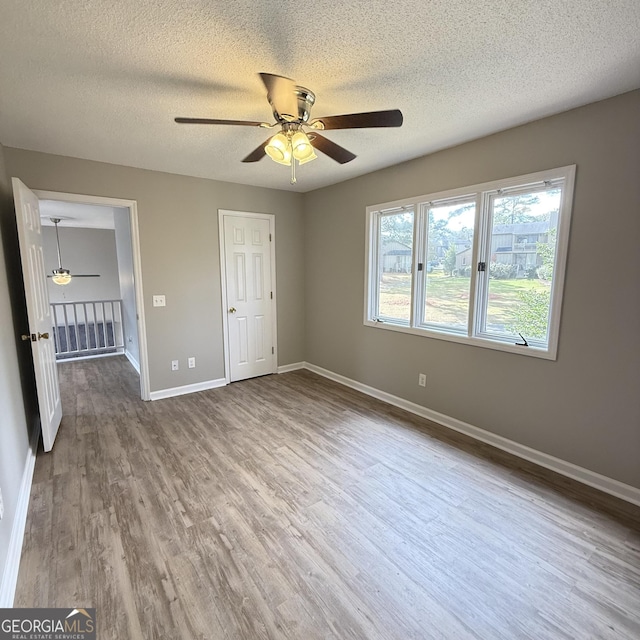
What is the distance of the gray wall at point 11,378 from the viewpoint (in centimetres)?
177

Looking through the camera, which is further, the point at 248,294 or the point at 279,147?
the point at 248,294

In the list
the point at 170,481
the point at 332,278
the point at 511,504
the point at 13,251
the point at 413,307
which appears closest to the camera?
the point at 511,504

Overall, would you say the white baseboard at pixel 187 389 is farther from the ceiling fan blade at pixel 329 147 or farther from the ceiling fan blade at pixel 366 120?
the ceiling fan blade at pixel 366 120

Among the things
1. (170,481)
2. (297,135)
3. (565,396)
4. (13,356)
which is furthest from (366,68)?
(13,356)

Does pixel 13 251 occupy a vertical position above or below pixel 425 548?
above

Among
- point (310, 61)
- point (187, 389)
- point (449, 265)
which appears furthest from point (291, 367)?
point (310, 61)

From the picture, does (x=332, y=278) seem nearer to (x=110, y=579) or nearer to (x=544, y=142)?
(x=544, y=142)

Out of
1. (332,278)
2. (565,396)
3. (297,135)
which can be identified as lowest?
(565,396)

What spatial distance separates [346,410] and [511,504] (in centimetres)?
171

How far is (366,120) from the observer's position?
171cm

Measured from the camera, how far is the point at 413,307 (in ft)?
11.0

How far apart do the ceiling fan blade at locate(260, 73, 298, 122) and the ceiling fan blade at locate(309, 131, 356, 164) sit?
216mm
